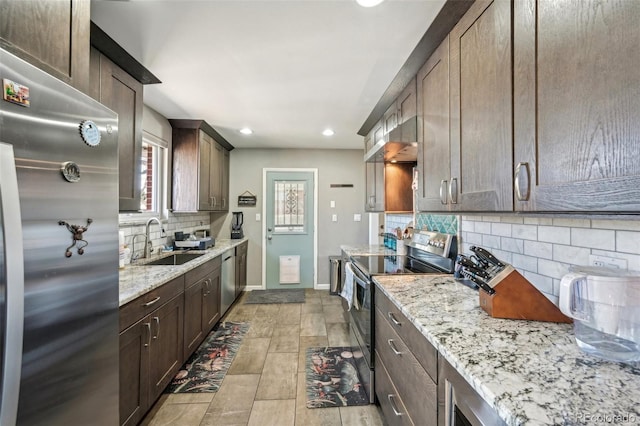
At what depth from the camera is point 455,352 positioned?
34.8 inches

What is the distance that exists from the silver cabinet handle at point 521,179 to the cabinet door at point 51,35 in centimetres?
170

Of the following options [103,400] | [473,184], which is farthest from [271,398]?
[473,184]

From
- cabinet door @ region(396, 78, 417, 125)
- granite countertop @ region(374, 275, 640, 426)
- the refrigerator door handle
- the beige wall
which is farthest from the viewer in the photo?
the beige wall

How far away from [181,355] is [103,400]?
3.97 ft

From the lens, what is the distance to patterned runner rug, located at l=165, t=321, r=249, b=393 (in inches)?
86.0

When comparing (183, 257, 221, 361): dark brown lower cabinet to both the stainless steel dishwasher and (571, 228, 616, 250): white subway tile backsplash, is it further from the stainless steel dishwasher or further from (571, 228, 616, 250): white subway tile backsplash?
(571, 228, 616, 250): white subway tile backsplash

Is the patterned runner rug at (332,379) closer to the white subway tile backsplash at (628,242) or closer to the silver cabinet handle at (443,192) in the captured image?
the silver cabinet handle at (443,192)

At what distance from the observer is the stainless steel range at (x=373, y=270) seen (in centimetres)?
199

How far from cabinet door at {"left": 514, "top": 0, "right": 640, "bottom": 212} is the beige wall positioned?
12.9 feet

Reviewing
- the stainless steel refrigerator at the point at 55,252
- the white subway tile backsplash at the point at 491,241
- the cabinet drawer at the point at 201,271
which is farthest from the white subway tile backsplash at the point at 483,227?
the cabinet drawer at the point at 201,271

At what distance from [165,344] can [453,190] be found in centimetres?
210

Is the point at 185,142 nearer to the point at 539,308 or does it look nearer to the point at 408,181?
the point at 408,181

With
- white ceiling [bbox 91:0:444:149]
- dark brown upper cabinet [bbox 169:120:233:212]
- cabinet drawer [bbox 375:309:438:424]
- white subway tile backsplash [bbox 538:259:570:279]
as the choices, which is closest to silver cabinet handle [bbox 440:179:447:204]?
white subway tile backsplash [bbox 538:259:570:279]

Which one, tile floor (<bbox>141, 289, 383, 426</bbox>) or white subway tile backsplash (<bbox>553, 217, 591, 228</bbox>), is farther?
tile floor (<bbox>141, 289, 383, 426</bbox>)
